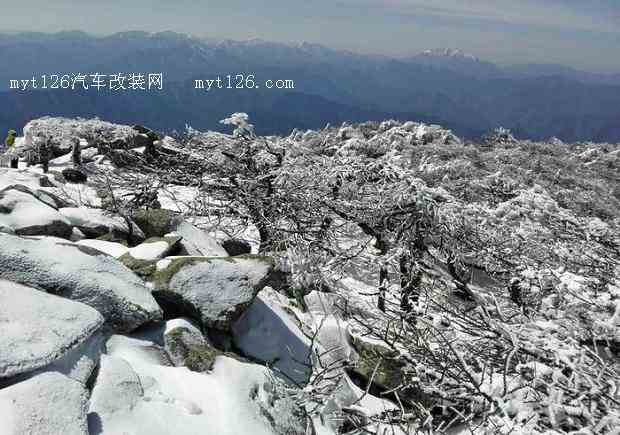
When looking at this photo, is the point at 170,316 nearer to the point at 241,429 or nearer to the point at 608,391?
the point at 241,429

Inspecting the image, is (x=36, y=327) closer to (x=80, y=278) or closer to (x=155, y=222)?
(x=80, y=278)

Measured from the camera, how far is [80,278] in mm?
5469

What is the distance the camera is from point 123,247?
8.16 m

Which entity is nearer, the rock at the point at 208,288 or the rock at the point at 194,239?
the rock at the point at 208,288

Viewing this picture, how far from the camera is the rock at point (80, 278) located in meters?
5.26

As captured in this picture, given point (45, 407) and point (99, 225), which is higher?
point (45, 407)

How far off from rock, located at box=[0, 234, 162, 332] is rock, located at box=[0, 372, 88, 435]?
1.50 m

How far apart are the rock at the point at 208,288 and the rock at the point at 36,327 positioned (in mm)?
1521

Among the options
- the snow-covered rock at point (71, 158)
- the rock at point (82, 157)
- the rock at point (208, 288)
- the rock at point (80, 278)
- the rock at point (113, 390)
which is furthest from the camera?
the rock at point (82, 157)

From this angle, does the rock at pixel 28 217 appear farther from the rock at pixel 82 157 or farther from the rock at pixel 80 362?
the rock at pixel 82 157

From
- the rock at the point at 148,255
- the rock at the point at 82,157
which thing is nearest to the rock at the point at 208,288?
the rock at the point at 148,255

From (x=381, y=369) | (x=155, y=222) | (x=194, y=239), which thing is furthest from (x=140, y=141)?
(x=381, y=369)

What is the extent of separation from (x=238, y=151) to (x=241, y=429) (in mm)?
10764

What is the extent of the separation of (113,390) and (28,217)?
Result: 4.75 metres
